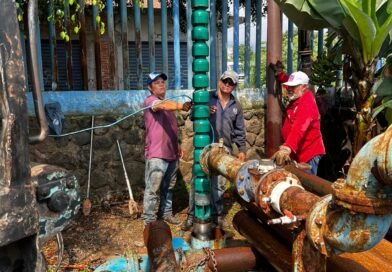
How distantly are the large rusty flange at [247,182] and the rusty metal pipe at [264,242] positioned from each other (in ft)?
1.92

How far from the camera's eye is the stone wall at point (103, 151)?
5.34 meters

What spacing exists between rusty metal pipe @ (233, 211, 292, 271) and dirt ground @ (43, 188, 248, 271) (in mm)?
922

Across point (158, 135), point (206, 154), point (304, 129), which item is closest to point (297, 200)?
point (206, 154)

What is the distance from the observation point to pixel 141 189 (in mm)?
5828

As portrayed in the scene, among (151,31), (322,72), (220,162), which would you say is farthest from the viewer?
(322,72)

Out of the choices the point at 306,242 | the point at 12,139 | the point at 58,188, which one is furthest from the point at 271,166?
the point at 12,139

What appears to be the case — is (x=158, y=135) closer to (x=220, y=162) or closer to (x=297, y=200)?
(x=220, y=162)

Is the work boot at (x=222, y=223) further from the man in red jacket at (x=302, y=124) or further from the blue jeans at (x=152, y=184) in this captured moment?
the man in red jacket at (x=302, y=124)

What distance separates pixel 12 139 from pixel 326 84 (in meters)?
6.23

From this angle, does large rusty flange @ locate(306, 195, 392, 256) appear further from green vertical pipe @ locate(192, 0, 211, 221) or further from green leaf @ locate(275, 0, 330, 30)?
green leaf @ locate(275, 0, 330, 30)

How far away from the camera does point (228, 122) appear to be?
4.91 m

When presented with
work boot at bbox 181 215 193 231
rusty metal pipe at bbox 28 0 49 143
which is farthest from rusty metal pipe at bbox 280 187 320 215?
work boot at bbox 181 215 193 231

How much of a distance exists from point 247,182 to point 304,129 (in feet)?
6.63

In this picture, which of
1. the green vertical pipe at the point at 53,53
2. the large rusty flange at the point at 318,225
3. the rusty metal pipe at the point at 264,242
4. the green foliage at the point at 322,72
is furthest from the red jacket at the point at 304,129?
the green vertical pipe at the point at 53,53
